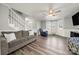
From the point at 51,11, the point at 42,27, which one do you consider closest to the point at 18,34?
the point at 42,27

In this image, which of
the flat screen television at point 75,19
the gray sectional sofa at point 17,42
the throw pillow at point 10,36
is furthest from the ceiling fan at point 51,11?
the throw pillow at point 10,36

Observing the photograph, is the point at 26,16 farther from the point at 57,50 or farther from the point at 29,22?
the point at 57,50

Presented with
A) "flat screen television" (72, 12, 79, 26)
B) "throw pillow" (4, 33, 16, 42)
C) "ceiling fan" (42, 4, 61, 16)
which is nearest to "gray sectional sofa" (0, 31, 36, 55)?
"throw pillow" (4, 33, 16, 42)

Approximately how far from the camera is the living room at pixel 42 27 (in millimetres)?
2264

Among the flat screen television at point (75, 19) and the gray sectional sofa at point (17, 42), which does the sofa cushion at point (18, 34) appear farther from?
the flat screen television at point (75, 19)

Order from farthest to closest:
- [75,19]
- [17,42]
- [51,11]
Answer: [17,42] < [75,19] < [51,11]

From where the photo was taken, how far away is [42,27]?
2492mm

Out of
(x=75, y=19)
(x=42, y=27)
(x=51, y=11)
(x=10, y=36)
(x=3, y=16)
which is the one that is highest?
(x=51, y=11)

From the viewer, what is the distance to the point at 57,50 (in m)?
2.38

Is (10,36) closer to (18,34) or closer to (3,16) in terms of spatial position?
(18,34)

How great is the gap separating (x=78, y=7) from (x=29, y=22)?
4.56ft

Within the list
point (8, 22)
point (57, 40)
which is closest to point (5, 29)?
point (8, 22)

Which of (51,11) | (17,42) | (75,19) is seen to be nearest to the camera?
(51,11)

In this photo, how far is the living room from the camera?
226 cm
